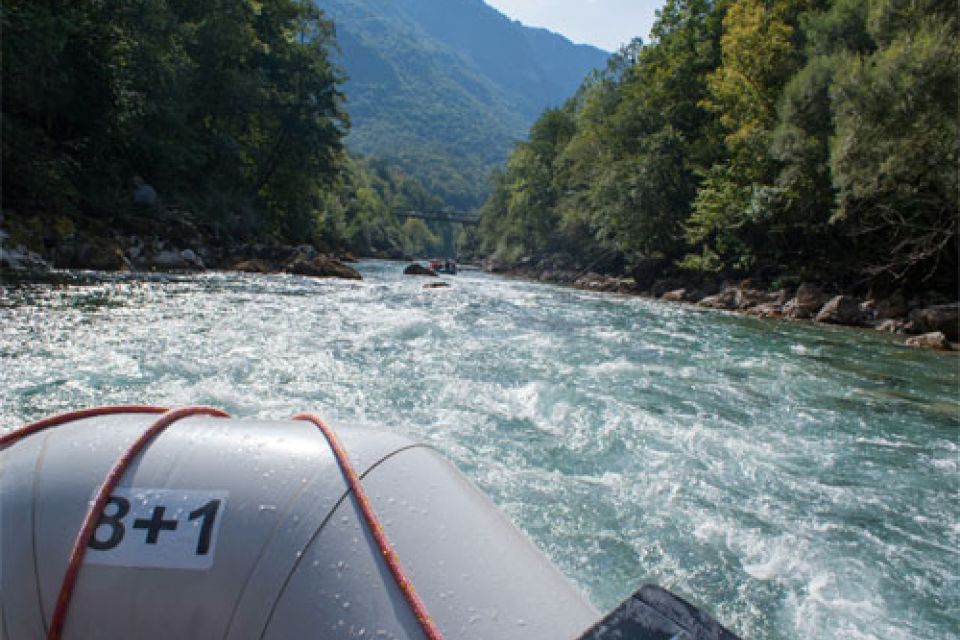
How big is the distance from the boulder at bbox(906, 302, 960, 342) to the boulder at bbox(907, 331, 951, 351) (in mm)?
1197

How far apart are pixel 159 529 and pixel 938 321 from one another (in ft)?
58.1

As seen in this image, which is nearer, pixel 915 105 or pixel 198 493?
pixel 198 493

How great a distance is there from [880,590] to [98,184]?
22406 mm

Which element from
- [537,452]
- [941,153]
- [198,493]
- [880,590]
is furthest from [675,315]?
[198,493]

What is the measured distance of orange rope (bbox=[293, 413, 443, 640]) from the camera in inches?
49.4

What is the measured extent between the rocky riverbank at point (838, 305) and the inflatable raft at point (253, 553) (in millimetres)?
14772

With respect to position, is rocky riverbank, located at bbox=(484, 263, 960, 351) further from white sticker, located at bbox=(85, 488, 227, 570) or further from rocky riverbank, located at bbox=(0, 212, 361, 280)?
white sticker, located at bbox=(85, 488, 227, 570)

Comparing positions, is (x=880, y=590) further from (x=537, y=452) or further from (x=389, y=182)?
(x=389, y=182)

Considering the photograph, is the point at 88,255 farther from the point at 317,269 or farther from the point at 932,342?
the point at 932,342

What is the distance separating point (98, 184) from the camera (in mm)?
18734

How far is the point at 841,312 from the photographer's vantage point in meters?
16.5

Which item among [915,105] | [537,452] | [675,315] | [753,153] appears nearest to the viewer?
[537,452]

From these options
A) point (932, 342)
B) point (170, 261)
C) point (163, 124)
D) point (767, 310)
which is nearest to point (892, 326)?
point (932, 342)

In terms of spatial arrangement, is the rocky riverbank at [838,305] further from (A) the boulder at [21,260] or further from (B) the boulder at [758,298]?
(A) the boulder at [21,260]
